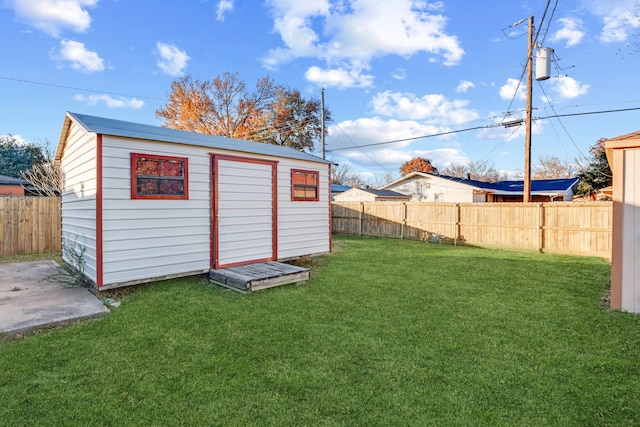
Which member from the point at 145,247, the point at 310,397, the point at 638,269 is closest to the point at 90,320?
the point at 145,247

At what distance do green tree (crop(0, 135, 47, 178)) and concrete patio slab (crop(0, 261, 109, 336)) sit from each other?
21.5 m

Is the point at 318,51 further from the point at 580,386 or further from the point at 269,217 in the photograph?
the point at 580,386

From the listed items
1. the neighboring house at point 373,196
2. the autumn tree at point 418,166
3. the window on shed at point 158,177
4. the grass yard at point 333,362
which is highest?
the autumn tree at point 418,166

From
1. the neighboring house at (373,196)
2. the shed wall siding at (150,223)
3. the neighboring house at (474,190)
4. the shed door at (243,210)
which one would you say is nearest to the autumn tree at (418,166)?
the neighboring house at (474,190)

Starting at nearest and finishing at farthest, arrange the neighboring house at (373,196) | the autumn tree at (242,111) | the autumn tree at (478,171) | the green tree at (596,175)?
the green tree at (596,175), the neighboring house at (373,196), the autumn tree at (242,111), the autumn tree at (478,171)

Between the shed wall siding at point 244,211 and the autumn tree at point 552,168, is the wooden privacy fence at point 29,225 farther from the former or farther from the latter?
the autumn tree at point 552,168

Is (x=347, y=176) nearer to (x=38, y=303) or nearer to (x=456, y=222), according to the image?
(x=456, y=222)

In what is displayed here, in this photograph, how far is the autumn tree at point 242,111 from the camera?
23172 mm

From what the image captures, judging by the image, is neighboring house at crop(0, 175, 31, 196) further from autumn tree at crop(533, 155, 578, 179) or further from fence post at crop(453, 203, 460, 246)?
autumn tree at crop(533, 155, 578, 179)

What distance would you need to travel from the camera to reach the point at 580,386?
2.53 metres

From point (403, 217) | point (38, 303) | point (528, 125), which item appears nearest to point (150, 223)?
point (38, 303)

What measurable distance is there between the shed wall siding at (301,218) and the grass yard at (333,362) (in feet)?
6.74

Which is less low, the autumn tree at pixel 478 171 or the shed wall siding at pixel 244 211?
the autumn tree at pixel 478 171

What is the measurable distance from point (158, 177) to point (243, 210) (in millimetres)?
1631
